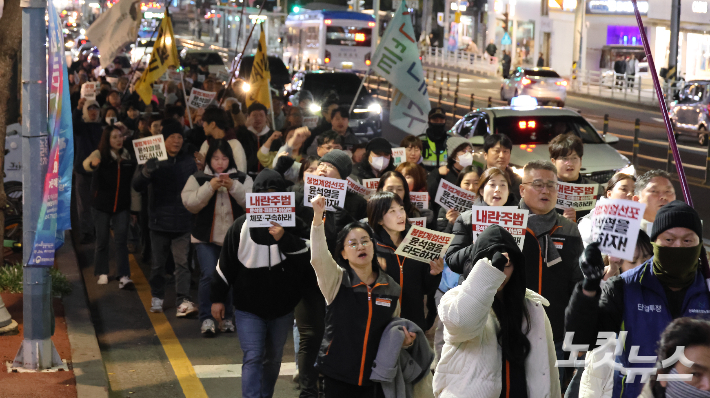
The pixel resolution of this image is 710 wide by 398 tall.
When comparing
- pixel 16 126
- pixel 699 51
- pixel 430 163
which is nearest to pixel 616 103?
pixel 699 51

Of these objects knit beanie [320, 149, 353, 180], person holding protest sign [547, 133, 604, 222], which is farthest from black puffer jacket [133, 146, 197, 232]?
person holding protest sign [547, 133, 604, 222]

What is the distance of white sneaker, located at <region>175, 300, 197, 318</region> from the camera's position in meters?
9.20

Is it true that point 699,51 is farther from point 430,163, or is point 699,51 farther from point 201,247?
point 201,247

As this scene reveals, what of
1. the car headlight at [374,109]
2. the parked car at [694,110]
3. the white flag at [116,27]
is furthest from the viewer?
the parked car at [694,110]

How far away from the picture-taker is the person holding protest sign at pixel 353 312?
5.02m

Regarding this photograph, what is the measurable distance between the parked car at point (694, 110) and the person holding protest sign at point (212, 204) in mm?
20584

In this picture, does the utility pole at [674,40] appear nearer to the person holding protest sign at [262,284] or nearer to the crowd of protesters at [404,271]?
the crowd of protesters at [404,271]

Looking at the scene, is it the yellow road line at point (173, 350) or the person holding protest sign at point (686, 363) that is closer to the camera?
the person holding protest sign at point (686, 363)

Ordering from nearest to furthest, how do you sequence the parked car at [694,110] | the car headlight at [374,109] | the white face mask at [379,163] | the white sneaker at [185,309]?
the white face mask at [379,163] < the white sneaker at [185,309] < the car headlight at [374,109] < the parked car at [694,110]

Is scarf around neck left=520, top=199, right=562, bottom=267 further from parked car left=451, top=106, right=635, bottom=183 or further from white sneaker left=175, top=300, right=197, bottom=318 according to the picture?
parked car left=451, top=106, right=635, bottom=183

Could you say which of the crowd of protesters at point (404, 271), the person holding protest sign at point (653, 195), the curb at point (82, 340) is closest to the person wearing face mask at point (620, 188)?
the crowd of protesters at point (404, 271)

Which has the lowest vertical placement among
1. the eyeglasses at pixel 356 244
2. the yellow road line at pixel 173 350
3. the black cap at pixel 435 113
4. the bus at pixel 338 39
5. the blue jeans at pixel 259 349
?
the yellow road line at pixel 173 350

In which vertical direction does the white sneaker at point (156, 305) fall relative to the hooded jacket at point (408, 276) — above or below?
below

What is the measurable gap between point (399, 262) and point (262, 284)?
989 millimetres
